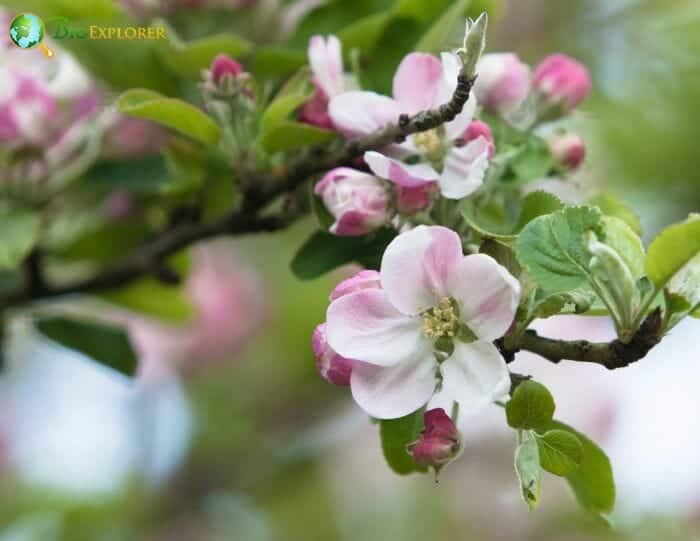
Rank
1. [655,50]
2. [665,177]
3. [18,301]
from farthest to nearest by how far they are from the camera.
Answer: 1. [665,177]
2. [655,50]
3. [18,301]

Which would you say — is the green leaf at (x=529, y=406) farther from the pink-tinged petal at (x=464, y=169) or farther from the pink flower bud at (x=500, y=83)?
the pink flower bud at (x=500, y=83)

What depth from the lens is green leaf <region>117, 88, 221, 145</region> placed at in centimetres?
61

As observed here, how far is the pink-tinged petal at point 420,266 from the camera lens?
483 mm

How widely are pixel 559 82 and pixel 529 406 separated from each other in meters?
0.29

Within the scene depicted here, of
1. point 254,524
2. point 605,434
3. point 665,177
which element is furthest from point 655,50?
point 254,524

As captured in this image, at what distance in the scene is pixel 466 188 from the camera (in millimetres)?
546

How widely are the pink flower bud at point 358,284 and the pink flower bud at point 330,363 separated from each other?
0.02m

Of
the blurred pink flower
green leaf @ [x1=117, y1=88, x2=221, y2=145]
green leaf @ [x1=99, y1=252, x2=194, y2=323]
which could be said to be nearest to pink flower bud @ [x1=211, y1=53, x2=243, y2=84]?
green leaf @ [x1=117, y1=88, x2=221, y2=145]

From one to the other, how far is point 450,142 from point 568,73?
0.16 m

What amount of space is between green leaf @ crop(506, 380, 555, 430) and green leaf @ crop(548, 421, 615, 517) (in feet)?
0.22

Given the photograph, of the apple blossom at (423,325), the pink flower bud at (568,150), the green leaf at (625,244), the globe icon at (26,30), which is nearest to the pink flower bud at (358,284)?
the apple blossom at (423,325)

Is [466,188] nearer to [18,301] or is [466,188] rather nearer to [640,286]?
[640,286]

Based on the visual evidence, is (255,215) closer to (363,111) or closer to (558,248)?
(363,111)

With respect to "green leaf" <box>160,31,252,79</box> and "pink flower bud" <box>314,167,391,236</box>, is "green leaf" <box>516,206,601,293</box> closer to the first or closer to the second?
"pink flower bud" <box>314,167,391,236</box>
